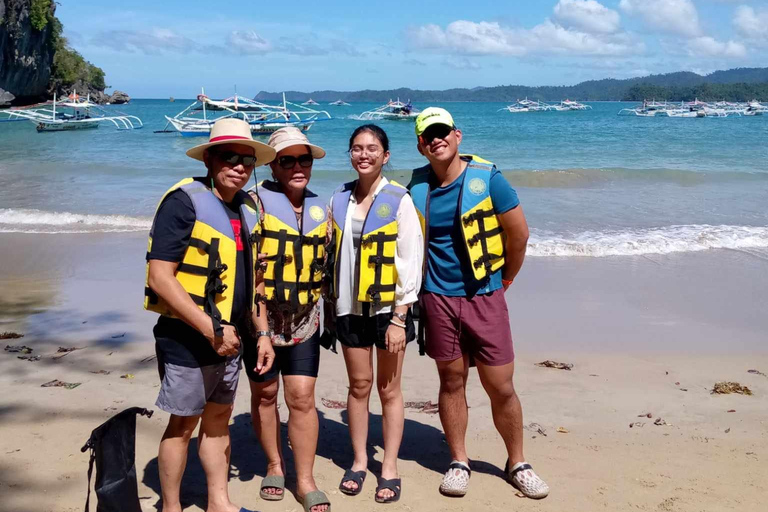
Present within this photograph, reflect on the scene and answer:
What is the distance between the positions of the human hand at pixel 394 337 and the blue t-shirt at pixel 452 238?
293mm

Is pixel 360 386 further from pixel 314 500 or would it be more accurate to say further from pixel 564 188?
pixel 564 188

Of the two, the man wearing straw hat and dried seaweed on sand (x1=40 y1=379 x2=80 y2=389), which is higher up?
the man wearing straw hat

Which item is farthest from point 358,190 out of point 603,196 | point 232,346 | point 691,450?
point 603,196

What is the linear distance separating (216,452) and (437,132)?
178cm

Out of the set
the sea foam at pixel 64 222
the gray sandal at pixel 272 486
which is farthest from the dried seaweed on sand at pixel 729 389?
the sea foam at pixel 64 222

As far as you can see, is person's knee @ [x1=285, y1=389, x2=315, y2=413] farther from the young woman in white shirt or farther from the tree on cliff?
the tree on cliff

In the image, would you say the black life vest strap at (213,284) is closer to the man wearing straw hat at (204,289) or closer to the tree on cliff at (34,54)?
the man wearing straw hat at (204,289)

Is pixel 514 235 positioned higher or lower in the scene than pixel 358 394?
higher

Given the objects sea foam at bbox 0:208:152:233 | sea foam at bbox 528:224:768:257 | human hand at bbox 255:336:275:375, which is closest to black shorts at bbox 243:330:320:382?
human hand at bbox 255:336:275:375

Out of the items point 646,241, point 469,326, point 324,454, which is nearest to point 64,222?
point 646,241

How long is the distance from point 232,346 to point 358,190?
40.9 inches

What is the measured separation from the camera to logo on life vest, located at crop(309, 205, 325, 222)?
335 centimetres

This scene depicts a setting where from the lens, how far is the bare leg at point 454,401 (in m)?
3.62

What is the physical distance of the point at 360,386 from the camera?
3508 millimetres
